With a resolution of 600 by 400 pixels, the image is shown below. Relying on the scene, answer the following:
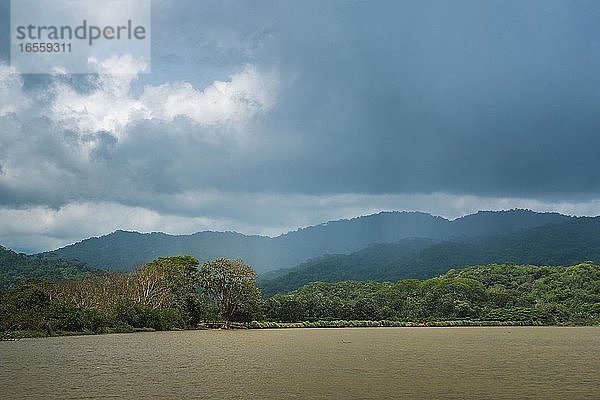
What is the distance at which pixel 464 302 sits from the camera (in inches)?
3408

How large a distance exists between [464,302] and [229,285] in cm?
3723

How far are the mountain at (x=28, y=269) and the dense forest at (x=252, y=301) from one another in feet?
50.0

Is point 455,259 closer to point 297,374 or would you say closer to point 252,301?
point 252,301

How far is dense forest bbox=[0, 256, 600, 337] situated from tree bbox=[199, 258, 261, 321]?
0.11m

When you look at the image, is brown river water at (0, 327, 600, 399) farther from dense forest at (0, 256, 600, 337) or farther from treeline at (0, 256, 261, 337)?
dense forest at (0, 256, 600, 337)

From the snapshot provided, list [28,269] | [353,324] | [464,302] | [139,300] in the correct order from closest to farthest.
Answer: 1. [139,300]
2. [353,324]
3. [464,302]
4. [28,269]

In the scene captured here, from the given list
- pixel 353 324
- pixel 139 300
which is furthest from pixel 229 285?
pixel 353 324

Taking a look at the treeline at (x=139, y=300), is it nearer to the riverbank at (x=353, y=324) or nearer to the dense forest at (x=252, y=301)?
the dense forest at (x=252, y=301)

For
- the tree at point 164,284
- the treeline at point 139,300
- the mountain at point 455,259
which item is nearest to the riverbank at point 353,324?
the treeline at point 139,300

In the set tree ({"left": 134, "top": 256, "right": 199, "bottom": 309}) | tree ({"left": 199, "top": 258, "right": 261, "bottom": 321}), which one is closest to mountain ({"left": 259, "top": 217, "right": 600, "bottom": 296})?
tree ({"left": 199, "top": 258, "right": 261, "bottom": 321})

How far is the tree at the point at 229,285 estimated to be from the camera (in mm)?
66125

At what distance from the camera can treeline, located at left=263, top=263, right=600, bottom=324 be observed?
81500 millimetres

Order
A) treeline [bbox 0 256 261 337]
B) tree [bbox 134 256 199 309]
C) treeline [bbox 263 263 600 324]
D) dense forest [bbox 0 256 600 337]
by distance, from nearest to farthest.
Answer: treeline [bbox 0 256 261 337] < dense forest [bbox 0 256 600 337] < tree [bbox 134 256 199 309] < treeline [bbox 263 263 600 324]

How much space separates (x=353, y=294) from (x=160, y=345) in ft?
220
